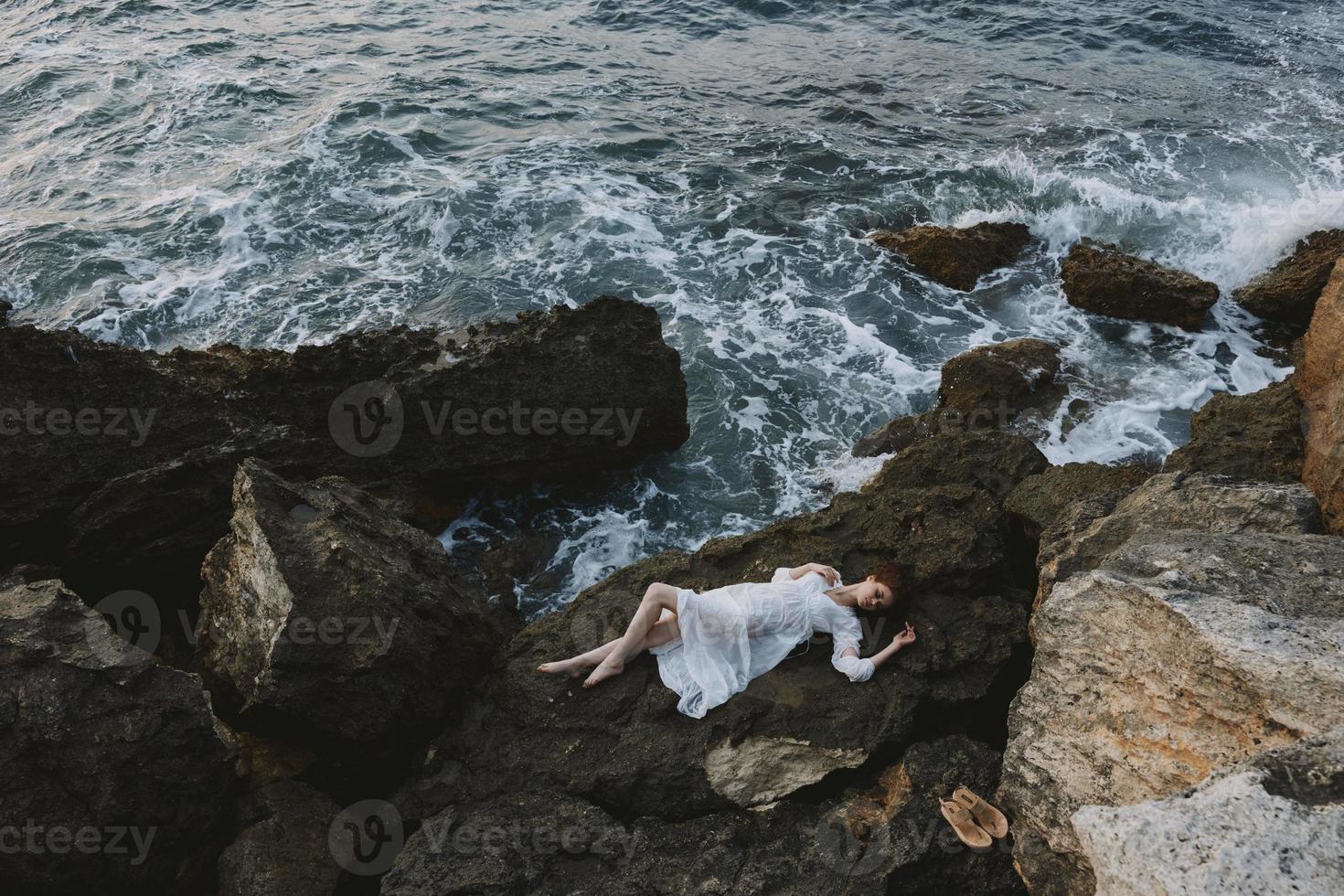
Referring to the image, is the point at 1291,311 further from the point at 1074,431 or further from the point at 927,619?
the point at 927,619

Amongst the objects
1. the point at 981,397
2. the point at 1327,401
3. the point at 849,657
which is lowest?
the point at 981,397

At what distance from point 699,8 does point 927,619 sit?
22.2m

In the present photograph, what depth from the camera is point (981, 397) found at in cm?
993

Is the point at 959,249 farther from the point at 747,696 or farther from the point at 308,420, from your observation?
the point at 308,420

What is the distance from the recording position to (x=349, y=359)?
830cm

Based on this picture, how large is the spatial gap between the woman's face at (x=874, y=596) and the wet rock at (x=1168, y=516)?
3.47 feet

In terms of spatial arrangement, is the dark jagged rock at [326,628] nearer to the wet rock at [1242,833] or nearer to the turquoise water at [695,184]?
the turquoise water at [695,184]

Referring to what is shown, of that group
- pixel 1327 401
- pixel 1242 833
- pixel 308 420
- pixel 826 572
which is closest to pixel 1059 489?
pixel 1327 401

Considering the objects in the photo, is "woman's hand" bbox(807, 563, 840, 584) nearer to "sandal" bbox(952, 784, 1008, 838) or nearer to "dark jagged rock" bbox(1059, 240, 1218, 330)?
"sandal" bbox(952, 784, 1008, 838)

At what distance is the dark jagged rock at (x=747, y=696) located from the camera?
548 centimetres

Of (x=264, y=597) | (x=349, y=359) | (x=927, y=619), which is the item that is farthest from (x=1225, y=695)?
(x=349, y=359)

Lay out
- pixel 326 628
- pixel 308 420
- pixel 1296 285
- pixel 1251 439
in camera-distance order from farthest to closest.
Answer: pixel 1296 285, pixel 308 420, pixel 1251 439, pixel 326 628

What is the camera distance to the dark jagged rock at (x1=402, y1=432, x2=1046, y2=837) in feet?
18.0

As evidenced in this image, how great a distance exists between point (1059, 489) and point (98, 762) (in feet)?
23.1
